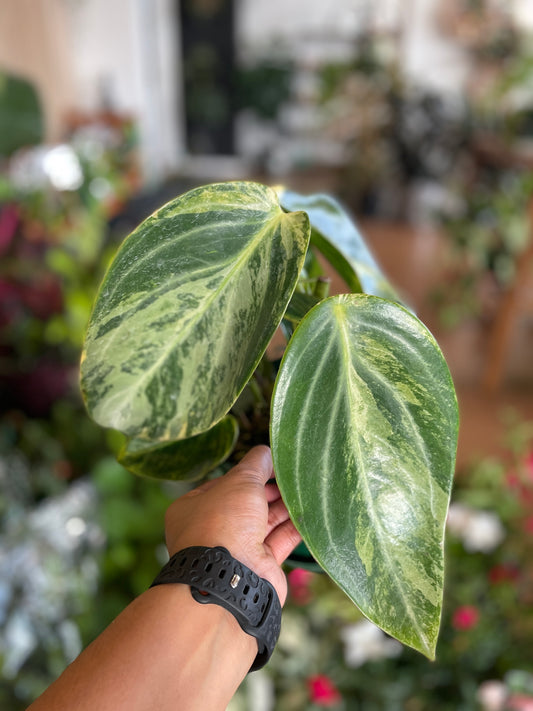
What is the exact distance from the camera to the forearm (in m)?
0.32

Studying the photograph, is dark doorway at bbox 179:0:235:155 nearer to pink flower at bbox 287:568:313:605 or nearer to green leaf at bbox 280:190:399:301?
pink flower at bbox 287:568:313:605

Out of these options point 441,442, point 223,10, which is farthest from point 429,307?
point 223,10

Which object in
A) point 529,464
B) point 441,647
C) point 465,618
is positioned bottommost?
point 441,647

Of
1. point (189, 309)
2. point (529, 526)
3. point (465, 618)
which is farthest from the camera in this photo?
point (529, 526)

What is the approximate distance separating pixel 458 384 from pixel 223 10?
495 centimetres

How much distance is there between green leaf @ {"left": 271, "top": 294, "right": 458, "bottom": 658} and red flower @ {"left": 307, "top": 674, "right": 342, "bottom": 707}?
2.76ft

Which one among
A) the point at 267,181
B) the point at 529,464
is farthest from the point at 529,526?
the point at 267,181

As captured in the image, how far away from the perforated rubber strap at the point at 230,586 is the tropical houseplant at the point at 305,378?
64mm

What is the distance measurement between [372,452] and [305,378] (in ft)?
0.20

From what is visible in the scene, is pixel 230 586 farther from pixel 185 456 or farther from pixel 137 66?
pixel 137 66

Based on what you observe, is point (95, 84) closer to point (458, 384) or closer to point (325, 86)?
point (325, 86)

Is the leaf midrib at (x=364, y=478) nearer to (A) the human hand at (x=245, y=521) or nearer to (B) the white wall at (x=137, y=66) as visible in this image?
(A) the human hand at (x=245, y=521)

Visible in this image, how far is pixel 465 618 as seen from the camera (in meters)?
1.09

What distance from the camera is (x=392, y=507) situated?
33 cm
